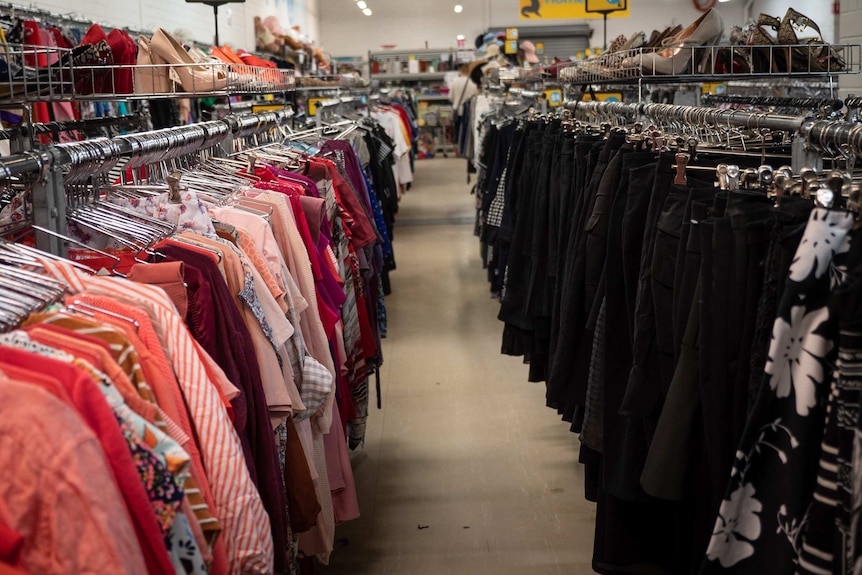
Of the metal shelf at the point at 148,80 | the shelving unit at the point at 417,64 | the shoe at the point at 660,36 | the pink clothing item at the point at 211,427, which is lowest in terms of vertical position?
the pink clothing item at the point at 211,427

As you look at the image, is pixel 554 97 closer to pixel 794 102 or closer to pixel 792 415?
pixel 794 102

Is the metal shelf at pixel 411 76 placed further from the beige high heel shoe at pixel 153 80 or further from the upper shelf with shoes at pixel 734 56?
the beige high heel shoe at pixel 153 80

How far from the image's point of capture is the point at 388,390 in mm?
5121

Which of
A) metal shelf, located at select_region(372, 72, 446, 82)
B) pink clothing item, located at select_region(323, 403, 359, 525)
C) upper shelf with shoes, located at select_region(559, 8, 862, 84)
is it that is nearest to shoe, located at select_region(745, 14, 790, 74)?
upper shelf with shoes, located at select_region(559, 8, 862, 84)

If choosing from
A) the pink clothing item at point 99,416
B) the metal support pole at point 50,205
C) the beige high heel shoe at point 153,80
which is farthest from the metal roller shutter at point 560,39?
the pink clothing item at point 99,416

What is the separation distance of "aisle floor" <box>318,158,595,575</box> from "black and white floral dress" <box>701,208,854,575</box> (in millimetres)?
1815

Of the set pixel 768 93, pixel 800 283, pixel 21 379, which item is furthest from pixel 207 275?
pixel 768 93

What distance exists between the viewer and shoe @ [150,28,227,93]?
331 centimetres

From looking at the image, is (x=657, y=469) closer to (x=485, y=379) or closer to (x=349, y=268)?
(x=349, y=268)

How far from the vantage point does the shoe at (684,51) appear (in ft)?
11.4

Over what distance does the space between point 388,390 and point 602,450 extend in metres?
2.86

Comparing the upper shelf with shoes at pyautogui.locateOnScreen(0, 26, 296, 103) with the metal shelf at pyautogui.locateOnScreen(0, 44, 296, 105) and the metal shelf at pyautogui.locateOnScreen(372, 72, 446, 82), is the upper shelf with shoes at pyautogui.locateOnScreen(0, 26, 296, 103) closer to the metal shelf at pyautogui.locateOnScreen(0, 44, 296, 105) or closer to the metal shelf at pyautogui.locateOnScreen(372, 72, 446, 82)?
the metal shelf at pyautogui.locateOnScreen(0, 44, 296, 105)

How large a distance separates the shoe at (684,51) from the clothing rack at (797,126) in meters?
0.23

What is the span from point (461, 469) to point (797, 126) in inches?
95.0
